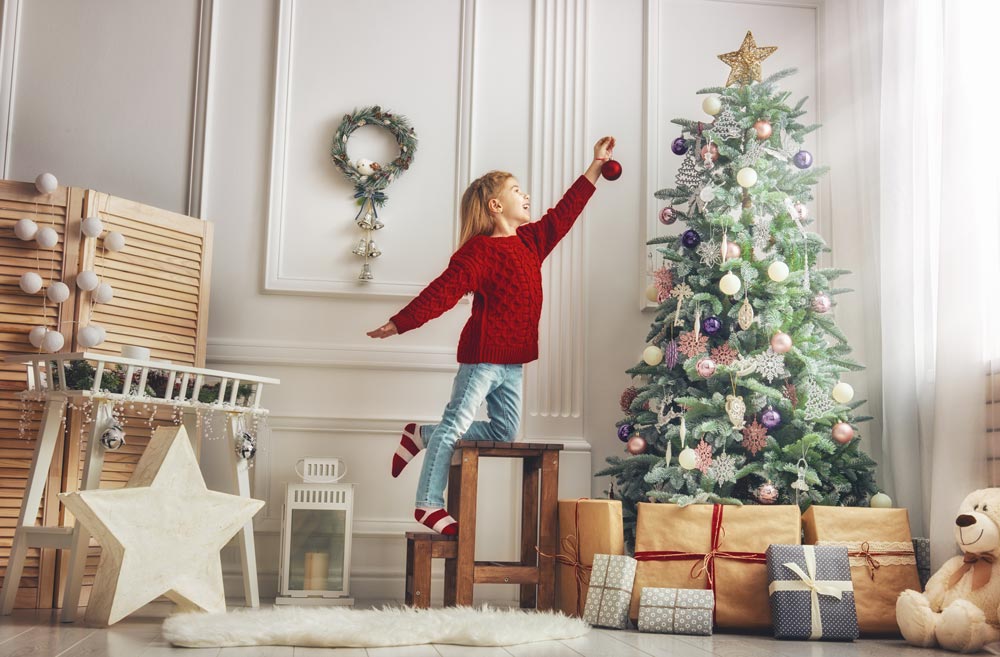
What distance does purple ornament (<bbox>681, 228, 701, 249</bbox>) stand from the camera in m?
→ 3.31

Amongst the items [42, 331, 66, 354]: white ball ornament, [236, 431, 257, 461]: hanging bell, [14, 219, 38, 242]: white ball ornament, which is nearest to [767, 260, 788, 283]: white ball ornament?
[236, 431, 257, 461]: hanging bell

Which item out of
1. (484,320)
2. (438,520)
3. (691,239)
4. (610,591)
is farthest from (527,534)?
(691,239)

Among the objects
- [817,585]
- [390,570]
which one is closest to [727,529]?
[817,585]

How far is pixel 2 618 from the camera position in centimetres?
275

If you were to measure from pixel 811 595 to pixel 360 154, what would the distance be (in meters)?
2.34

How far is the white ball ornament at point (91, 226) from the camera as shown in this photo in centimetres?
323

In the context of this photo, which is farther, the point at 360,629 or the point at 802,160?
the point at 802,160

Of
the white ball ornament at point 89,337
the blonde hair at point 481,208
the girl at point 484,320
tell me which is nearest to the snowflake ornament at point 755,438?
the girl at point 484,320

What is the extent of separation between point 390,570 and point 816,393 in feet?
5.57

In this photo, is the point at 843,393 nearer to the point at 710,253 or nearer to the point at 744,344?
the point at 744,344

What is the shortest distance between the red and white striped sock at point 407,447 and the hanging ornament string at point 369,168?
70 cm

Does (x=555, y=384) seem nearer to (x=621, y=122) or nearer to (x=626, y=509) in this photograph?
(x=626, y=509)

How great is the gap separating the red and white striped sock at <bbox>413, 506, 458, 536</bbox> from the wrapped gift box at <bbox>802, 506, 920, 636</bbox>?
1099 mm

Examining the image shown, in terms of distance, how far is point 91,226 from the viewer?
10.6ft
